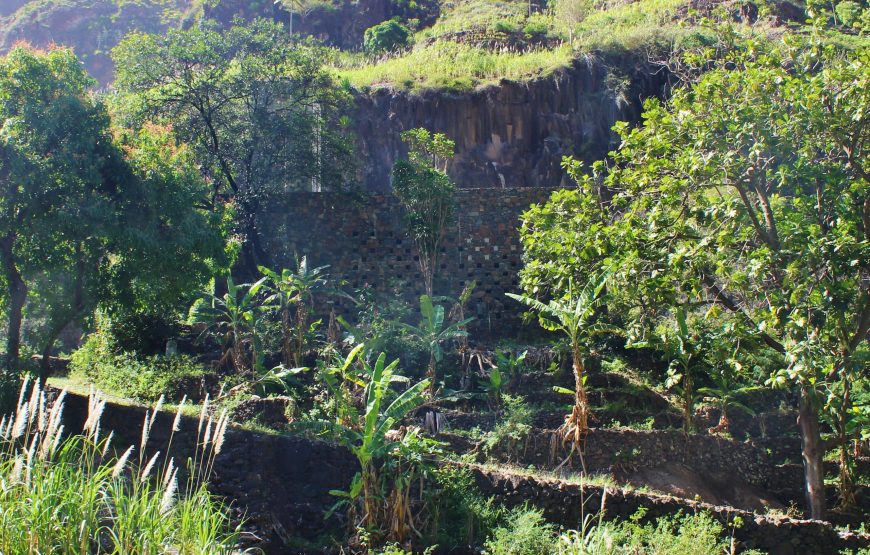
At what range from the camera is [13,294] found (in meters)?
14.2

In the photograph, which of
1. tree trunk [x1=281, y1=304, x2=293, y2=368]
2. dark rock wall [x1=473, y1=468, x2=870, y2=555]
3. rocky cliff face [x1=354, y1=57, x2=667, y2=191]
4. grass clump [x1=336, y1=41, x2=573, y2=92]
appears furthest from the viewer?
grass clump [x1=336, y1=41, x2=573, y2=92]

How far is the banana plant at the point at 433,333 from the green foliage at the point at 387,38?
51.9 ft

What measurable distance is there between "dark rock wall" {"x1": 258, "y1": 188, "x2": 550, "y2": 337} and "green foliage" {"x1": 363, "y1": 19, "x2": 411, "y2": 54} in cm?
1207

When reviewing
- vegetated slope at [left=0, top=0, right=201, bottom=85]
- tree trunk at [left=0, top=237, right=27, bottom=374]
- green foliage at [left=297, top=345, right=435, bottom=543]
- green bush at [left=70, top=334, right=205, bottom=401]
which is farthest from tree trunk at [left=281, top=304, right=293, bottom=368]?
vegetated slope at [left=0, top=0, right=201, bottom=85]

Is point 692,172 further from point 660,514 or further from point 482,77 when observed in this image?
point 482,77

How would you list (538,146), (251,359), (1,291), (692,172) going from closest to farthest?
(692,172) → (1,291) → (251,359) → (538,146)

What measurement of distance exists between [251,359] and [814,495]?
30.3 feet

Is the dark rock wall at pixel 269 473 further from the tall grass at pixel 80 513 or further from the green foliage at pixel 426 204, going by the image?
the green foliage at pixel 426 204

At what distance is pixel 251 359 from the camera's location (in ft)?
52.9

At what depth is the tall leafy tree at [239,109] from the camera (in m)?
18.6

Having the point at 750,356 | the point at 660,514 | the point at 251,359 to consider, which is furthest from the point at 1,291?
the point at 750,356

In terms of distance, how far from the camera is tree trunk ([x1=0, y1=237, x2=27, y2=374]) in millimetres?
13930

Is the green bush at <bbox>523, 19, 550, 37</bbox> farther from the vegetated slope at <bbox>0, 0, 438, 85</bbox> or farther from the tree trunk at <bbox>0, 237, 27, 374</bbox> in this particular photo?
the tree trunk at <bbox>0, 237, 27, 374</bbox>

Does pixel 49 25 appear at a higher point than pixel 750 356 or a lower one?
higher
